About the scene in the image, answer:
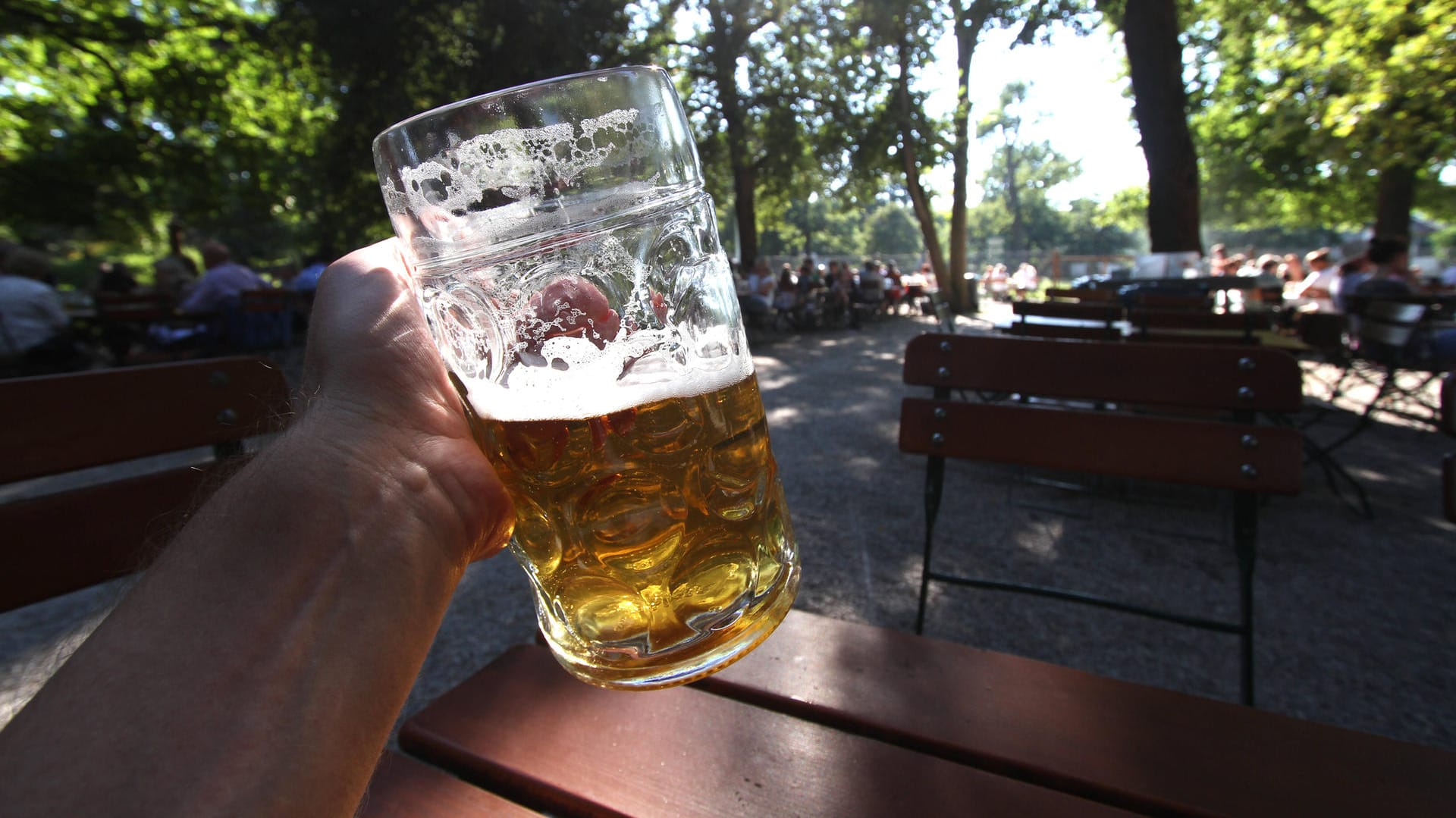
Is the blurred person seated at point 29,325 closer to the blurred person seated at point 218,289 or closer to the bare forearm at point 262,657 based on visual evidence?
the blurred person seated at point 218,289

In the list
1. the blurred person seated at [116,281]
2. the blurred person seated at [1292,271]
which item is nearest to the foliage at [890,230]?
the blurred person seated at [1292,271]

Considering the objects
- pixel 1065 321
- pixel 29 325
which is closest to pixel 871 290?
pixel 1065 321

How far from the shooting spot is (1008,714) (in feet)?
3.05

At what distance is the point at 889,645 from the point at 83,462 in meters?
1.38

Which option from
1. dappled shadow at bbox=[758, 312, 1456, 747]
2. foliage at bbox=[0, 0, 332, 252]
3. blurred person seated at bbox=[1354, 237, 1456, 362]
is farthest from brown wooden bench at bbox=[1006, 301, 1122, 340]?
foliage at bbox=[0, 0, 332, 252]

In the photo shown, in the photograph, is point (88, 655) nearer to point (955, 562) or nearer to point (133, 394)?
point (133, 394)

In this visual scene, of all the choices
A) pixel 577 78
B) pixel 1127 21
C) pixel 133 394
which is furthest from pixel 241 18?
pixel 577 78

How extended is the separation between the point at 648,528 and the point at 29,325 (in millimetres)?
7207

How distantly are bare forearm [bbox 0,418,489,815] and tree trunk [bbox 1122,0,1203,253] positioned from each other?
7.67 m

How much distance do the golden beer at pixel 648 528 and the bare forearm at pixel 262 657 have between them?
11 cm

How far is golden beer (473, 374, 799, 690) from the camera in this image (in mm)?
593

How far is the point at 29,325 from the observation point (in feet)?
17.8

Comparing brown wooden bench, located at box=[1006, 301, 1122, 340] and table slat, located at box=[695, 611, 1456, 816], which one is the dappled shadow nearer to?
brown wooden bench, located at box=[1006, 301, 1122, 340]

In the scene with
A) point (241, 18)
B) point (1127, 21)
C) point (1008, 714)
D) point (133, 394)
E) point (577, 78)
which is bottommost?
point (1008, 714)
